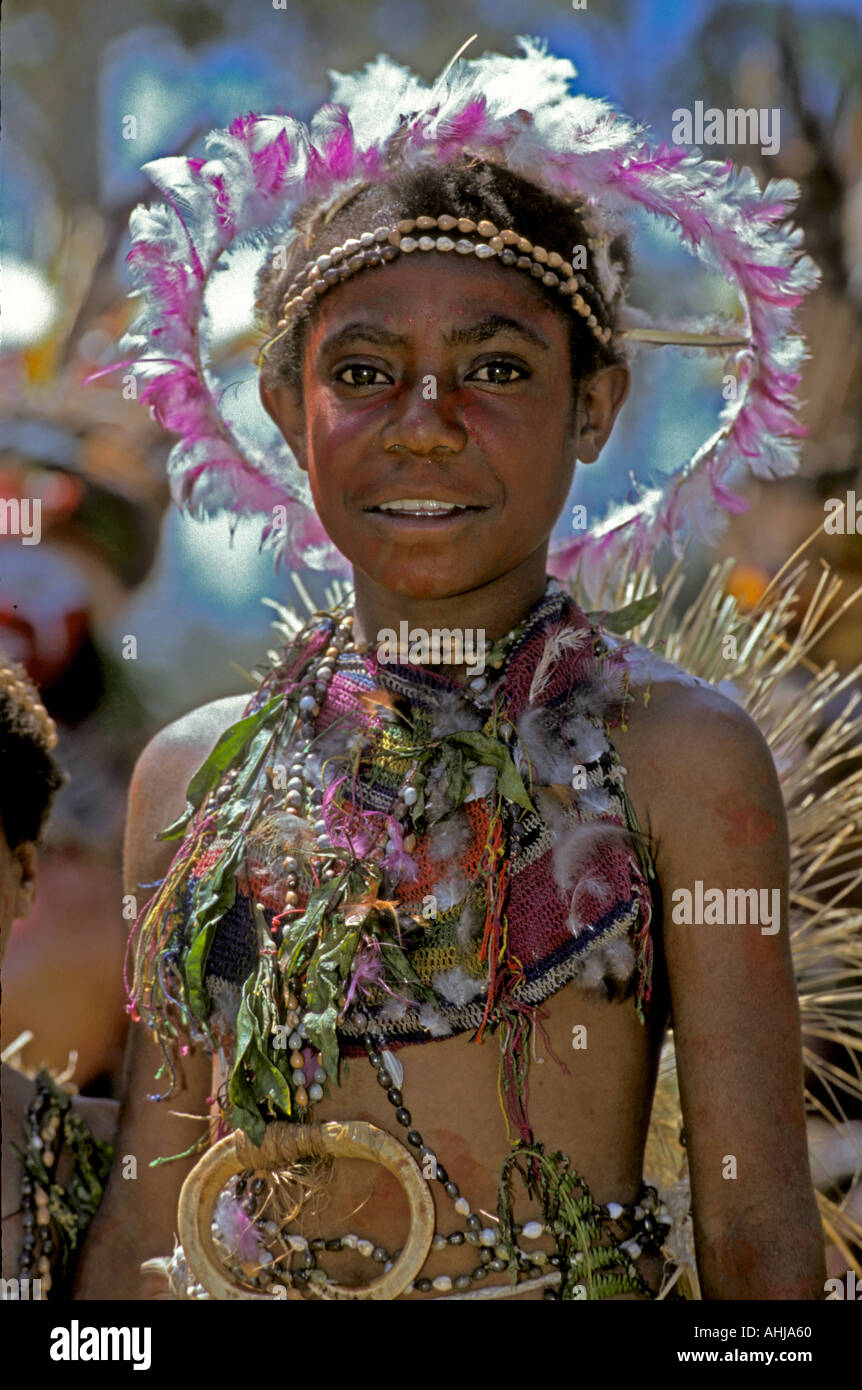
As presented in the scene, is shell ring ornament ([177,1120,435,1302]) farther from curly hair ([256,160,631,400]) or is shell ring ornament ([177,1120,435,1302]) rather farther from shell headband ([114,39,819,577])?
curly hair ([256,160,631,400])

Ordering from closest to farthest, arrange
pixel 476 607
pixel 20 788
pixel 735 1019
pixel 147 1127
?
pixel 735 1019 < pixel 476 607 < pixel 147 1127 < pixel 20 788

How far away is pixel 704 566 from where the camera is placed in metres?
4.80

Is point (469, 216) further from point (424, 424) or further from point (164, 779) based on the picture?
point (164, 779)

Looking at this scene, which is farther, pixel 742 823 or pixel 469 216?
pixel 469 216

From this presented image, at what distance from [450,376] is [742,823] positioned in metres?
0.68

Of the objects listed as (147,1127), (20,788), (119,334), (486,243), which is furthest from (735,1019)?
(119,334)

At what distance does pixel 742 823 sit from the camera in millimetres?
1899

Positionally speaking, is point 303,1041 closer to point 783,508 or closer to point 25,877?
point 25,877

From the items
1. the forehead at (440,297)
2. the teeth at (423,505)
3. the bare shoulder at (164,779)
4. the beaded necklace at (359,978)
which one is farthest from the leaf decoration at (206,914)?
the forehead at (440,297)

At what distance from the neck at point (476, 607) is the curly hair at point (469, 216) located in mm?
285

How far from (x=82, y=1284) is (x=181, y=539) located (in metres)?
2.63

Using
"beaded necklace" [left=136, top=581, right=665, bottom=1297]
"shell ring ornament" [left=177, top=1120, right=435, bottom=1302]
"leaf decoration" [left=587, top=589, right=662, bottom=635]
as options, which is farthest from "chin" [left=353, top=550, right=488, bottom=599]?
"shell ring ornament" [left=177, top=1120, right=435, bottom=1302]
